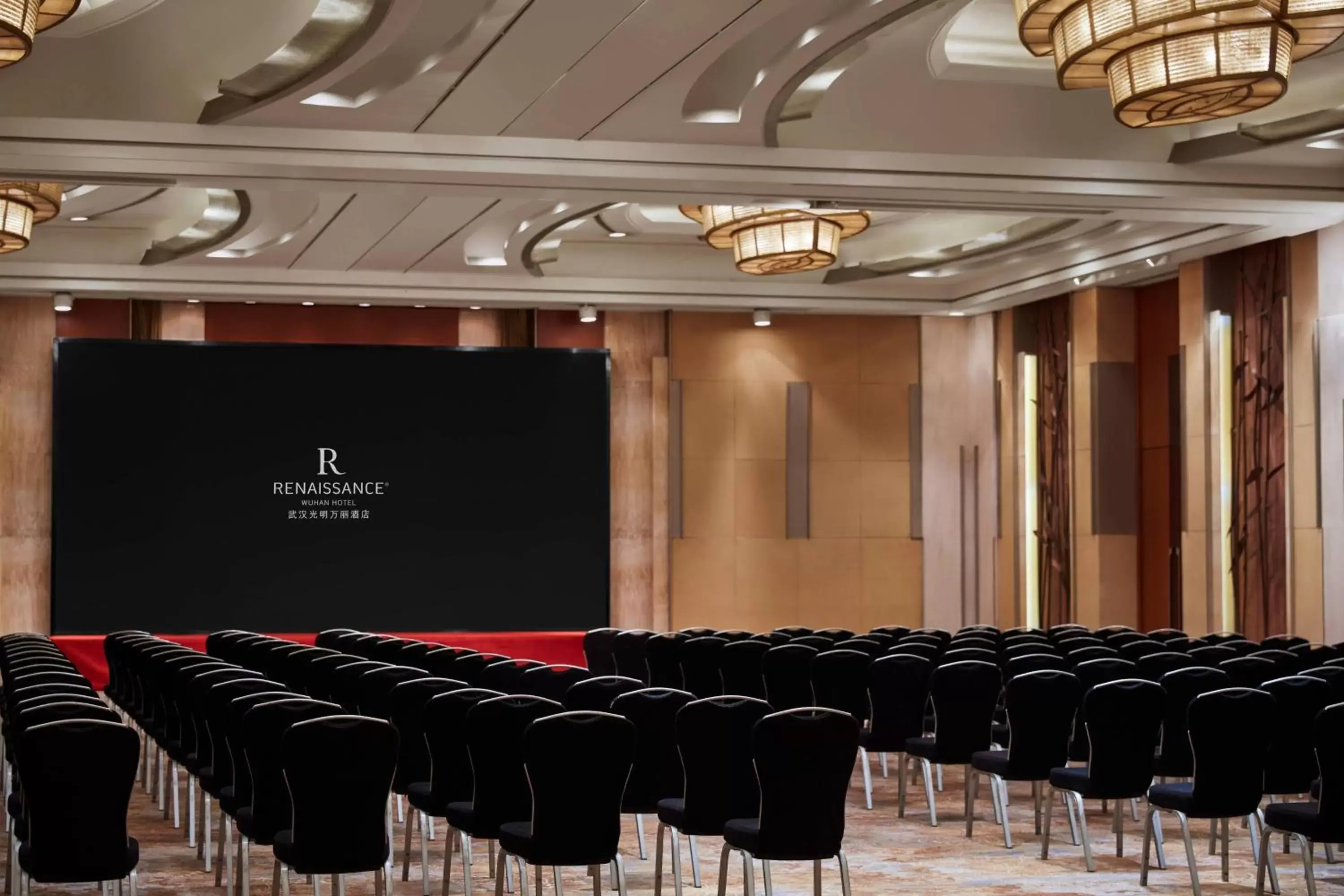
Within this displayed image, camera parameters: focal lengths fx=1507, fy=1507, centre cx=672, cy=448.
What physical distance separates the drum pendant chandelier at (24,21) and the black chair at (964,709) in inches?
227

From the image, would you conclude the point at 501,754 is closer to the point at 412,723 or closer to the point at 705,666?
the point at 412,723

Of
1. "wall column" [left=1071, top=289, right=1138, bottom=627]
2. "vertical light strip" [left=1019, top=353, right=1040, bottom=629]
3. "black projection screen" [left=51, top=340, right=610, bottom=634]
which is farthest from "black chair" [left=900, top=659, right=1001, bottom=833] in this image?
"black projection screen" [left=51, top=340, right=610, bottom=634]

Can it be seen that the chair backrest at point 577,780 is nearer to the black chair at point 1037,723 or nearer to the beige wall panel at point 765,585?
the black chair at point 1037,723

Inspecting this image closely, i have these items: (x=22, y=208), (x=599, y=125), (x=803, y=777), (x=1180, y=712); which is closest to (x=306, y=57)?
(x=599, y=125)

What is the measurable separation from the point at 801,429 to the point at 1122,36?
38.7ft

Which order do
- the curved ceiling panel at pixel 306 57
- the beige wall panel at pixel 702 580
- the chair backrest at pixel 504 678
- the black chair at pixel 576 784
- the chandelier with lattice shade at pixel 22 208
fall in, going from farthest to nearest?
1. the beige wall panel at pixel 702 580
2. the chandelier with lattice shade at pixel 22 208
3. the curved ceiling panel at pixel 306 57
4. the chair backrest at pixel 504 678
5. the black chair at pixel 576 784

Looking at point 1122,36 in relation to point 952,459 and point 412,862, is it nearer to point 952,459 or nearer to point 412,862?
point 412,862

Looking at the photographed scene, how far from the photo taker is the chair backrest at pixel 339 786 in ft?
18.7

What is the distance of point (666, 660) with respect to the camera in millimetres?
11266

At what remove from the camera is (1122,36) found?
24.2 ft

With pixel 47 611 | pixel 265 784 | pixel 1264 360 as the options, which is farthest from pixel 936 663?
pixel 47 611

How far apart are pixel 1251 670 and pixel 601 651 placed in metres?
5.65

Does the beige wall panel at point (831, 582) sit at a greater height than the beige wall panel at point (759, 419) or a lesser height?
lesser

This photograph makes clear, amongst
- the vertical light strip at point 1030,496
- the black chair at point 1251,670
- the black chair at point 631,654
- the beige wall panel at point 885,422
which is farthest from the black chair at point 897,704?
the beige wall panel at point 885,422
